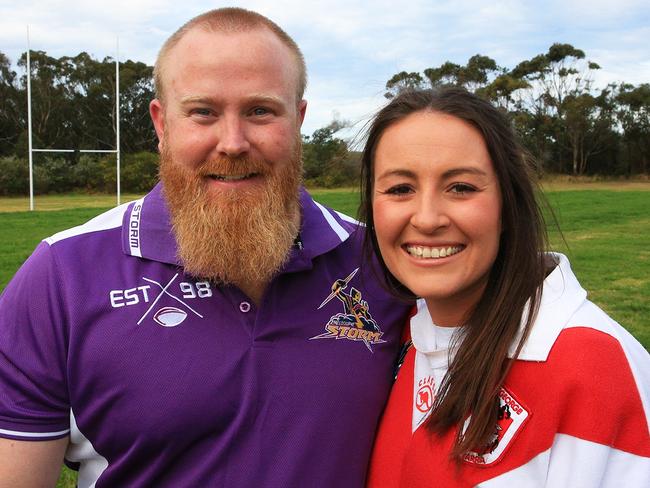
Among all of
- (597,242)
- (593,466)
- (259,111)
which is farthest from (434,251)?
(597,242)

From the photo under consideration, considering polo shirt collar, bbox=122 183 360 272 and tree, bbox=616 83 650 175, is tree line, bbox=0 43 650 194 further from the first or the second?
polo shirt collar, bbox=122 183 360 272

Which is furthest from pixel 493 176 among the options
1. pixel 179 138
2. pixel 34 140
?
pixel 34 140

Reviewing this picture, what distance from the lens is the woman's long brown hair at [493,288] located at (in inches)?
76.7

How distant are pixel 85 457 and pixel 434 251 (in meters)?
1.35

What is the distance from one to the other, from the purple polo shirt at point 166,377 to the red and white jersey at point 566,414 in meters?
0.43

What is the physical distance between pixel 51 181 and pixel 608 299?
4034cm

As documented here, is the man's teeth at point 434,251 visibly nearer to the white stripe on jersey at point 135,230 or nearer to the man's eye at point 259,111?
the man's eye at point 259,111

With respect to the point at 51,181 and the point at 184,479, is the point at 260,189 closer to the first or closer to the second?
the point at 184,479

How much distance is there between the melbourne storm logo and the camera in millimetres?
2545

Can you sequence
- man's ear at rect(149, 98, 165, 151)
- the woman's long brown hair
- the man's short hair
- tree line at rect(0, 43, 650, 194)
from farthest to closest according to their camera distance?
1. tree line at rect(0, 43, 650, 194)
2. man's ear at rect(149, 98, 165, 151)
3. the man's short hair
4. the woman's long brown hair

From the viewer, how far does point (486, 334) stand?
79.7 inches

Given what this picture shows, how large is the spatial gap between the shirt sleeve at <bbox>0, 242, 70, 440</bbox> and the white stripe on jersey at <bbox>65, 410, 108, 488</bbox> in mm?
74

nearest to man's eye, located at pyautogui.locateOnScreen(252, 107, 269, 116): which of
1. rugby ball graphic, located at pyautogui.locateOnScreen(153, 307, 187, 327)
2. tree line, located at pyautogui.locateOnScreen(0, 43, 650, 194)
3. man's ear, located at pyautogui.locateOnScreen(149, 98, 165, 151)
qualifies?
man's ear, located at pyautogui.locateOnScreen(149, 98, 165, 151)

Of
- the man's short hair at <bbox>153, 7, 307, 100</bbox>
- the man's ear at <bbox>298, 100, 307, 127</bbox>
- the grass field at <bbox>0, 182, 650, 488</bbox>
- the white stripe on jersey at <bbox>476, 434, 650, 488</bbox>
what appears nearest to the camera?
the white stripe on jersey at <bbox>476, 434, 650, 488</bbox>
